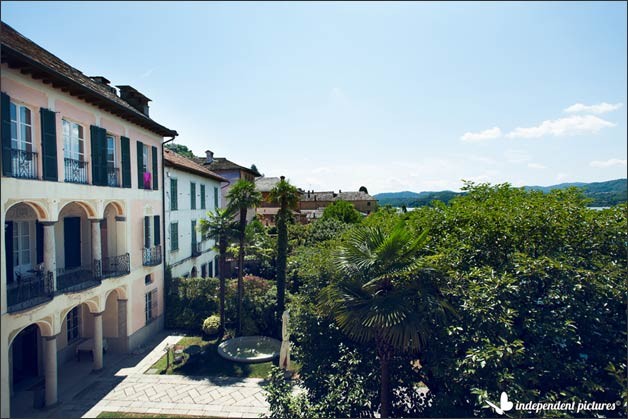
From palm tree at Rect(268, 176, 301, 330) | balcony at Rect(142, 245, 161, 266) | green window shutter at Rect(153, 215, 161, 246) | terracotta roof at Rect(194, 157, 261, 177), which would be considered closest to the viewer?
balcony at Rect(142, 245, 161, 266)

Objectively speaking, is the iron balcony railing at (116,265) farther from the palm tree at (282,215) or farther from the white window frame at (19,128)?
the palm tree at (282,215)

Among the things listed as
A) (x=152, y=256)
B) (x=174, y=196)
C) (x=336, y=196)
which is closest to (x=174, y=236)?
(x=174, y=196)

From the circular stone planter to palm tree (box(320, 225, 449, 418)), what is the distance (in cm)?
917

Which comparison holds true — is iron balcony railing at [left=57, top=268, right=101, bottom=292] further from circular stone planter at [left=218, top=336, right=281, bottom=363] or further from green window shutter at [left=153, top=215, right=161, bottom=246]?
circular stone planter at [left=218, top=336, right=281, bottom=363]

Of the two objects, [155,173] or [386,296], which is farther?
[155,173]

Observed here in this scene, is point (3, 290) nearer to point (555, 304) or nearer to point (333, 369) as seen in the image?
point (333, 369)

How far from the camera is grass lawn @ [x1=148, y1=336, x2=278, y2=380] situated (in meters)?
14.8

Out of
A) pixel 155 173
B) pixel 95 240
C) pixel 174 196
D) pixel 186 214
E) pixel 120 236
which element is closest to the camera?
pixel 95 240

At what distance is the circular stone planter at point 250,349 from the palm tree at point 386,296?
9.17 meters

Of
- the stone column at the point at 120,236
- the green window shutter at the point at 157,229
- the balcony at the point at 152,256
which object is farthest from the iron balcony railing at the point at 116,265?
the green window shutter at the point at 157,229

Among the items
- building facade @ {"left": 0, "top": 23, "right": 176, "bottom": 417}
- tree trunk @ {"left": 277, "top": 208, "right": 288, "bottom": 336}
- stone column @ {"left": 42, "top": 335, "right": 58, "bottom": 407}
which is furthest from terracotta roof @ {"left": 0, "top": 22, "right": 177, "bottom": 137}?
stone column @ {"left": 42, "top": 335, "right": 58, "bottom": 407}

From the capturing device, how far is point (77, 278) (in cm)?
1396

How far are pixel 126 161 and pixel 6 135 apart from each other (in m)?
6.54

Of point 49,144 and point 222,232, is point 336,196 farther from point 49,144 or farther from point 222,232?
point 49,144
